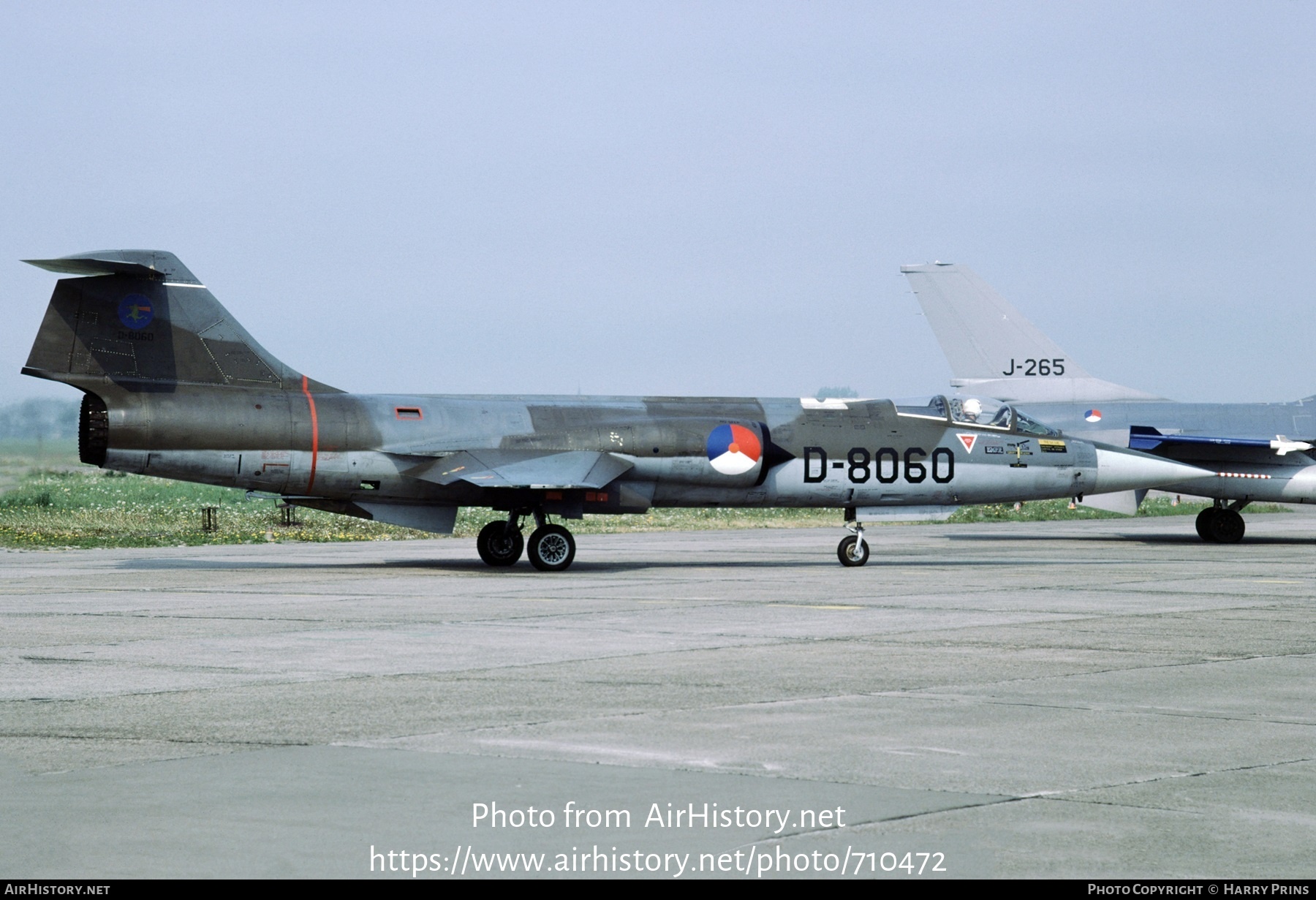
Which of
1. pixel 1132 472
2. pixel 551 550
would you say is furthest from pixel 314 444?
pixel 1132 472

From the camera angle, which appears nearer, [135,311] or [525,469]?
[135,311]

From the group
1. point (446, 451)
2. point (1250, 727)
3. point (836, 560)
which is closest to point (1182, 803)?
point (1250, 727)

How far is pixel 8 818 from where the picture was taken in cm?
601

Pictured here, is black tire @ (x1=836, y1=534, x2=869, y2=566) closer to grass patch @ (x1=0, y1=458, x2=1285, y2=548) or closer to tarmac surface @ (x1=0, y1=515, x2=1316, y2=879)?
tarmac surface @ (x1=0, y1=515, x2=1316, y2=879)

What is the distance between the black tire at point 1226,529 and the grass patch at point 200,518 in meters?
4.89

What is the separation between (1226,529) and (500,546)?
1778 centimetres

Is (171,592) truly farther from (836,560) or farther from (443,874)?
(443,874)

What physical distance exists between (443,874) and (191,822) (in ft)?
4.36

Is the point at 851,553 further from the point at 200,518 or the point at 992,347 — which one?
the point at 200,518

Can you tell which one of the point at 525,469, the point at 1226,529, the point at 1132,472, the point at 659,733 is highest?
the point at 1132,472

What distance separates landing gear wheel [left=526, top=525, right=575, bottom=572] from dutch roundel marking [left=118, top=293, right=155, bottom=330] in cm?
658

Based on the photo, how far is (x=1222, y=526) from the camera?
32406 millimetres

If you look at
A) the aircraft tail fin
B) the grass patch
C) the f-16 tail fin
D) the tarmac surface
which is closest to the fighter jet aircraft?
the aircraft tail fin

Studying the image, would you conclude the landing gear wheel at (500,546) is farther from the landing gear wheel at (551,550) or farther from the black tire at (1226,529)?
the black tire at (1226,529)
